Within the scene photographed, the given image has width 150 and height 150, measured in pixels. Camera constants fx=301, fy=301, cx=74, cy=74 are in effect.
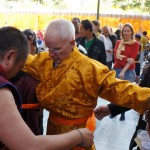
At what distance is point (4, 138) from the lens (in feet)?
3.28

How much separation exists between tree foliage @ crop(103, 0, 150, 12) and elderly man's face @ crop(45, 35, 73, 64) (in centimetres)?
2393

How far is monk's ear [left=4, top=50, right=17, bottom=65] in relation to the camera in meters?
1.17

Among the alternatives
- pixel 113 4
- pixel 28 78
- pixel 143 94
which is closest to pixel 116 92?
pixel 143 94

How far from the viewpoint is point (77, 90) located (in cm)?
192

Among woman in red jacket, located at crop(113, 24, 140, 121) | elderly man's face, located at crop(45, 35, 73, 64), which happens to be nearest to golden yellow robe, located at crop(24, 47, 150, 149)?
elderly man's face, located at crop(45, 35, 73, 64)

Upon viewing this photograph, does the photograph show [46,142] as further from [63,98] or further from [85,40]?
[85,40]

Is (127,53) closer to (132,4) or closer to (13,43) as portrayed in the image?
(13,43)

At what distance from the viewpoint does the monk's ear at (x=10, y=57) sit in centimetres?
117

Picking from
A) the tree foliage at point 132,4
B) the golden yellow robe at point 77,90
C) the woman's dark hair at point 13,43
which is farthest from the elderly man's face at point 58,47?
the tree foliage at point 132,4

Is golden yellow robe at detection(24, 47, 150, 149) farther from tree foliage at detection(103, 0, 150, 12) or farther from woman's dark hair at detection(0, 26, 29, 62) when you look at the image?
tree foliage at detection(103, 0, 150, 12)

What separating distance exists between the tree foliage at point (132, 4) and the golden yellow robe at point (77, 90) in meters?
23.9

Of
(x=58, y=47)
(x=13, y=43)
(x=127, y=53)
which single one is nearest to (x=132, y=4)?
(x=127, y=53)

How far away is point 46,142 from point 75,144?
0.58 feet

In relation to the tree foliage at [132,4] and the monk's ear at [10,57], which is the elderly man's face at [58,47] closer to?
the monk's ear at [10,57]
